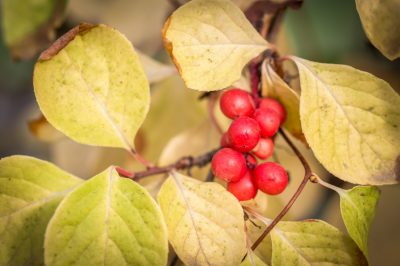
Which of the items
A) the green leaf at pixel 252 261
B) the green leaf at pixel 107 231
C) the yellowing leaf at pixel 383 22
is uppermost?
the yellowing leaf at pixel 383 22

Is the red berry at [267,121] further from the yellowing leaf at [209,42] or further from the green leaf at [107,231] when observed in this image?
the green leaf at [107,231]

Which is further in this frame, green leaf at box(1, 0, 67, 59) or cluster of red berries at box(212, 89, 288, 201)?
green leaf at box(1, 0, 67, 59)

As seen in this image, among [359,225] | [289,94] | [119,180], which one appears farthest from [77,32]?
[359,225]

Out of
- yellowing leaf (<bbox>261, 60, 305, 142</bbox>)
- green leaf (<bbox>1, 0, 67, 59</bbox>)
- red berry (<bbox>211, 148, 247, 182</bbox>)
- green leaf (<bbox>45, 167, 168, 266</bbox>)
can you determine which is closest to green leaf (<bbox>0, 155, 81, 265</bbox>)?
green leaf (<bbox>45, 167, 168, 266</bbox>)

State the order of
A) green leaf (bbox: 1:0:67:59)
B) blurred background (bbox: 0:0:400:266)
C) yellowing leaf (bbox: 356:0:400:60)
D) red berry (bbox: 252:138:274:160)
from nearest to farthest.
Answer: yellowing leaf (bbox: 356:0:400:60), red berry (bbox: 252:138:274:160), green leaf (bbox: 1:0:67:59), blurred background (bbox: 0:0:400:266)

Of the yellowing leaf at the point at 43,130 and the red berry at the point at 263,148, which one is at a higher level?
the red berry at the point at 263,148

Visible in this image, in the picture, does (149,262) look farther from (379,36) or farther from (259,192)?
(379,36)

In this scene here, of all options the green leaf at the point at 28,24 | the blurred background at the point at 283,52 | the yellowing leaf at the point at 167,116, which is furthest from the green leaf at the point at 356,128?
the green leaf at the point at 28,24

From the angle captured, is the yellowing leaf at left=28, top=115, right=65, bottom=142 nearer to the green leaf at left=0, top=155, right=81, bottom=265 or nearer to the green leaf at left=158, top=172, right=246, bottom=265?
the green leaf at left=0, top=155, right=81, bottom=265
